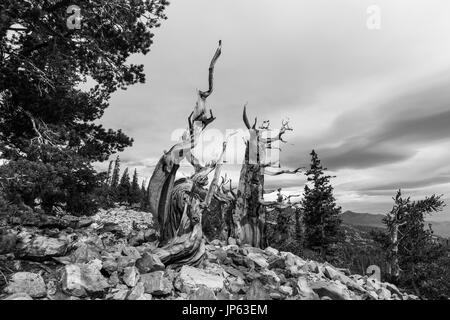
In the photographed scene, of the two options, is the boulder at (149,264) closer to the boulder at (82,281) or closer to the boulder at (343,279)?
the boulder at (82,281)

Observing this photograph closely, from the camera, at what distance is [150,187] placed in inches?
277

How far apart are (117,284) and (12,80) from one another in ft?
28.5

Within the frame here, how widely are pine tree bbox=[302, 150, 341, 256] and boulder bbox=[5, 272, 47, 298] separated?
90.6 ft

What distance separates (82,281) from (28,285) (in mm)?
723

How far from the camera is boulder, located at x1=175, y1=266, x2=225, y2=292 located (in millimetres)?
4844

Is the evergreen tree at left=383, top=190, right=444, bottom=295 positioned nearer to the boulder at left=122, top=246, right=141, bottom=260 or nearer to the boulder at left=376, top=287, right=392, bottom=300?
the boulder at left=376, top=287, right=392, bottom=300

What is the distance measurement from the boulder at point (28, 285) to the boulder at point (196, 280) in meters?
2.03

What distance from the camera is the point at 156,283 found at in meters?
4.59

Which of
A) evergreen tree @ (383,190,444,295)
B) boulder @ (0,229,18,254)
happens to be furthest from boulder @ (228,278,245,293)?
evergreen tree @ (383,190,444,295)
